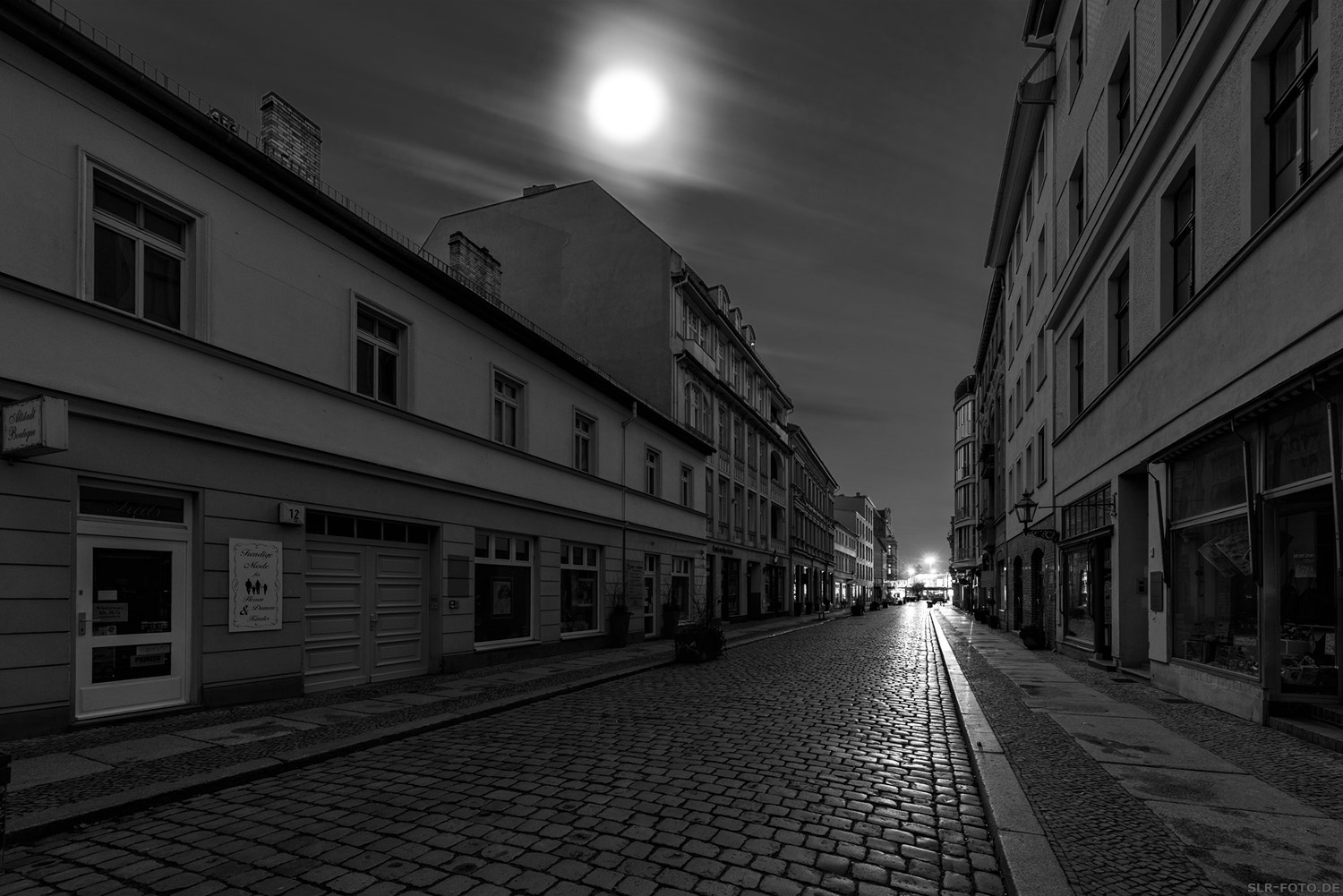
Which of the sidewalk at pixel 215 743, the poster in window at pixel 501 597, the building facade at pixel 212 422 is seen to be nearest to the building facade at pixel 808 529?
the poster in window at pixel 501 597

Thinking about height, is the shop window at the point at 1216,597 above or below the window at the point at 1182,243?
below

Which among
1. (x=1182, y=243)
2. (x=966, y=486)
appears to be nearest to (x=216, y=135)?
(x=1182, y=243)

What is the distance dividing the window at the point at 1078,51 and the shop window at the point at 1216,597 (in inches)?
505

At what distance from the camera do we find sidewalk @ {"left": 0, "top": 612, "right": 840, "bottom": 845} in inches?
234

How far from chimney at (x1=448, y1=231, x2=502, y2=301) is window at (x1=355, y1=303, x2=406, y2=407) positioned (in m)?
4.18

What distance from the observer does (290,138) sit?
12438 mm

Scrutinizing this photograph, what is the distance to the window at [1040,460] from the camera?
23.9m

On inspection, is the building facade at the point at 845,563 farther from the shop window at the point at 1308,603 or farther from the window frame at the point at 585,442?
the shop window at the point at 1308,603

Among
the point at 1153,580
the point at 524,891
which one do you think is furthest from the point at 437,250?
the point at 524,891

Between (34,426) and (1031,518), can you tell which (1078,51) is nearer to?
(1031,518)

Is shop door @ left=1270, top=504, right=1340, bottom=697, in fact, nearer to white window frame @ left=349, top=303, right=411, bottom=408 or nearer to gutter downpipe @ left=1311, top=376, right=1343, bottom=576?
gutter downpipe @ left=1311, top=376, right=1343, bottom=576

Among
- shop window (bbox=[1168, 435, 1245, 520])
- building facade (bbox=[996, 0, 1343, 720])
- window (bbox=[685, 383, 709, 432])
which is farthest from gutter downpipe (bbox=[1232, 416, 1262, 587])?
window (bbox=[685, 383, 709, 432])

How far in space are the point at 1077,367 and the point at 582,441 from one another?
42.6 ft

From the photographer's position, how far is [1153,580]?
481 inches
